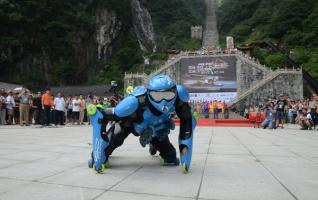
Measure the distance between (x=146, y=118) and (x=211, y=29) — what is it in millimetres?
97030

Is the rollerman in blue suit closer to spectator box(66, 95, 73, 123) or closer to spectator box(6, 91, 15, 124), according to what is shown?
spectator box(6, 91, 15, 124)

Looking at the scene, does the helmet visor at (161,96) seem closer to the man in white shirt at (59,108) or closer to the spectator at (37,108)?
the man in white shirt at (59,108)

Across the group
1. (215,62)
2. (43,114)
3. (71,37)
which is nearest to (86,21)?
(71,37)

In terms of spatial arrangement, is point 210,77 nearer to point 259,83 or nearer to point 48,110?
point 259,83

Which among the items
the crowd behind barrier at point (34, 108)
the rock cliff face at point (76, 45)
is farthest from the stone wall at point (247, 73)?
the crowd behind barrier at point (34, 108)

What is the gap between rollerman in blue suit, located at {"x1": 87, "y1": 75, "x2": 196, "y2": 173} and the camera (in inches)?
188

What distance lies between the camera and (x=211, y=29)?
324 ft

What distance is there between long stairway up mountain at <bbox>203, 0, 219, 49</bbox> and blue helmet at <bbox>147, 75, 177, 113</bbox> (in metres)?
75.8

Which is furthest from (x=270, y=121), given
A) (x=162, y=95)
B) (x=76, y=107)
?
(x=162, y=95)

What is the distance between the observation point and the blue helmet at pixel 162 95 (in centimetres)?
475

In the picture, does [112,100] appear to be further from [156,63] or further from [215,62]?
[156,63]

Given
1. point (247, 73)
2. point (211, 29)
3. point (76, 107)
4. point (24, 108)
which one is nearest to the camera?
point (24, 108)

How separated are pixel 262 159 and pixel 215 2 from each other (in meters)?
127

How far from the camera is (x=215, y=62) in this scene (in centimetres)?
4762
